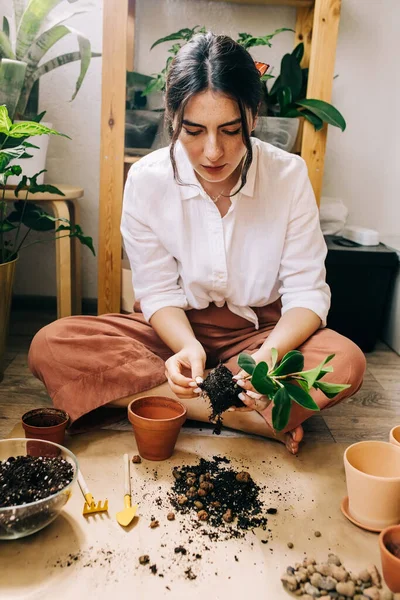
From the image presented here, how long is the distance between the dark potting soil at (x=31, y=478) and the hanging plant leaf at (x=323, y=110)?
1383mm

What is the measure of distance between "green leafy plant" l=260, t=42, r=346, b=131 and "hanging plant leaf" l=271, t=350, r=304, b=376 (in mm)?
1050

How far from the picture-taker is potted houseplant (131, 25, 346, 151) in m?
1.93

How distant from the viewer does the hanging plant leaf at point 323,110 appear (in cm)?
193

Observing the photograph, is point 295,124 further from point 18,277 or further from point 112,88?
point 18,277

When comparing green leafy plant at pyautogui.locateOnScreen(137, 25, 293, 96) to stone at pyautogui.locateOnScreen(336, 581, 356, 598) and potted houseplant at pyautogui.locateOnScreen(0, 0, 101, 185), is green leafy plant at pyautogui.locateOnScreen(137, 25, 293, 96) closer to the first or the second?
potted houseplant at pyautogui.locateOnScreen(0, 0, 101, 185)

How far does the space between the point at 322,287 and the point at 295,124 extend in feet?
2.38

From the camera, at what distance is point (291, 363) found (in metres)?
1.17

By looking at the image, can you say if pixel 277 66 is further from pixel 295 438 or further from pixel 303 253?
pixel 295 438

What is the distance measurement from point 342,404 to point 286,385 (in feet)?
Result: 2.26

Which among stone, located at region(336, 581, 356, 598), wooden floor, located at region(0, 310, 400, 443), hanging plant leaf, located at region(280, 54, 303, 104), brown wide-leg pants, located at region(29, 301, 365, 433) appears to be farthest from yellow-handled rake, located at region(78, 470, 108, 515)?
hanging plant leaf, located at region(280, 54, 303, 104)

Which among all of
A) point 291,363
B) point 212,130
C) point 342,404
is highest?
point 212,130

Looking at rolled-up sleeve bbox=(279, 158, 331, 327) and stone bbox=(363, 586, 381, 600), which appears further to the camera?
rolled-up sleeve bbox=(279, 158, 331, 327)

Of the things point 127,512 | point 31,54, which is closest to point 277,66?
point 31,54

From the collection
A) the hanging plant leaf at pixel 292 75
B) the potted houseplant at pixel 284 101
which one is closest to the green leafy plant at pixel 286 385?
the potted houseplant at pixel 284 101
